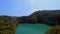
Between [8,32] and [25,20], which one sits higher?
[8,32]

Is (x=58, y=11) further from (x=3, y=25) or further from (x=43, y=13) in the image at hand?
(x=3, y=25)

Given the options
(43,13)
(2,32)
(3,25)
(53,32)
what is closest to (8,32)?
(2,32)

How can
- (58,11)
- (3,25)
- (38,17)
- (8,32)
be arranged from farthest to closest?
(38,17) → (58,11) → (3,25) → (8,32)

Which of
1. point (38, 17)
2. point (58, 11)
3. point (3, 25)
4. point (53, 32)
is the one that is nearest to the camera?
point (53, 32)

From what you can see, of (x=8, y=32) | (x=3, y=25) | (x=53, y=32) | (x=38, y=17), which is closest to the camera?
(x=53, y=32)

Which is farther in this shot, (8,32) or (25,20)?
(25,20)

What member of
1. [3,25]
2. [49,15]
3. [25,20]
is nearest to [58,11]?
[49,15]

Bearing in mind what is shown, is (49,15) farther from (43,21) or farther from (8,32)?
(8,32)

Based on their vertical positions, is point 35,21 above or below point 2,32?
below

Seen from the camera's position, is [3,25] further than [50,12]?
No
